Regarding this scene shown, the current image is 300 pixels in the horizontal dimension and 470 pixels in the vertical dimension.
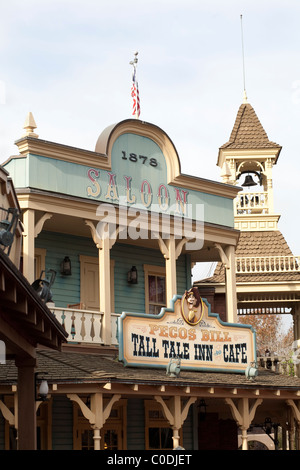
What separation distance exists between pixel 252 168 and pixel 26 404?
21748 mm

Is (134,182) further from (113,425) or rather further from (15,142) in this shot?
(113,425)

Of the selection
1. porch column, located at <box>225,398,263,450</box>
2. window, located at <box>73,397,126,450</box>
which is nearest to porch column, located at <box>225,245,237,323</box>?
porch column, located at <box>225,398,263,450</box>

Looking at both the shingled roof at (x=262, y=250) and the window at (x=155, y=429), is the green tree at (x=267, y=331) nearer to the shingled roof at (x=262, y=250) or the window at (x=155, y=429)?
the shingled roof at (x=262, y=250)

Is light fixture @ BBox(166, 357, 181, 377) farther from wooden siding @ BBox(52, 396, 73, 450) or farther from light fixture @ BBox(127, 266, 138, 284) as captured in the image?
light fixture @ BBox(127, 266, 138, 284)

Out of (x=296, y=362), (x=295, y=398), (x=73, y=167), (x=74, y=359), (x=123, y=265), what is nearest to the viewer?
(x=74, y=359)

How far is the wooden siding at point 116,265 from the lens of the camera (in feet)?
74.0

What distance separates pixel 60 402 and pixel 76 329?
2.06 metres

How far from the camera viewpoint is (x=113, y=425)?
22.5 metres

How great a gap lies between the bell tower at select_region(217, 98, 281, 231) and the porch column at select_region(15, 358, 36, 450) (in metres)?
18.4

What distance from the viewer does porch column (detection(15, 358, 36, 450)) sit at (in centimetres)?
1536

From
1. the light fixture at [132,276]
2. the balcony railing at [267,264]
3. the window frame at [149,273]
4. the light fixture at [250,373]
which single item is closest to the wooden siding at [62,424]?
the light fixture at [132,276]

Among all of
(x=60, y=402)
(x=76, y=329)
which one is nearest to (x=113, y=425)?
(x=60, y=402)
